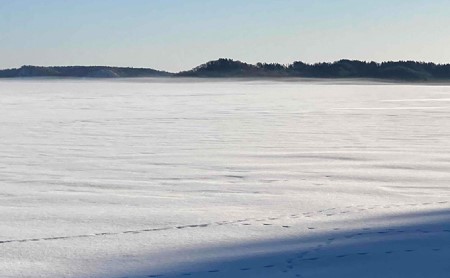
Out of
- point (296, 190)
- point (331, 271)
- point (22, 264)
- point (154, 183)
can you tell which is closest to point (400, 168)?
point (296, 190)

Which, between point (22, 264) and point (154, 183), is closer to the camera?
point (22, 264)

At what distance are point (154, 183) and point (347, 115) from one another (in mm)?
6439

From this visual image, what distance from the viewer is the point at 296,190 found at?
385 cm

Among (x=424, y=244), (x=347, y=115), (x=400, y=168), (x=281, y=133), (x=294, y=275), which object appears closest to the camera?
(x=294, y=275)

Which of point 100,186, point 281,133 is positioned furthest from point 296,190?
point 281,133

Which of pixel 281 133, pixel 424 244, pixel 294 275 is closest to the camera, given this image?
pixel 294 275

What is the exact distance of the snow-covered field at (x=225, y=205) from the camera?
244 cm

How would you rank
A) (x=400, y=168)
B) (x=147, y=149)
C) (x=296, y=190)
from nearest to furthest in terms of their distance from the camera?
(x=296, y=190) → (x=400, y=168) → (x=147, y=149)

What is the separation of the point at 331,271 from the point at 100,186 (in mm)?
1900

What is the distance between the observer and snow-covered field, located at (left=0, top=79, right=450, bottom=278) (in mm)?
2436

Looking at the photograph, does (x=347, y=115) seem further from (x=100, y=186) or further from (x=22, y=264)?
(x=22, y=264)

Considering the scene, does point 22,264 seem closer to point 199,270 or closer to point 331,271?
point 199,270

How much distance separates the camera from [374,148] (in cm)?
592

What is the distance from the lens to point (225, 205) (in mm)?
3434
